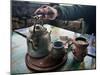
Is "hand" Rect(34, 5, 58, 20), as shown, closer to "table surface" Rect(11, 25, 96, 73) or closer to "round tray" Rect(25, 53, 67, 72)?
"table surface" Rect(11, 25, 96, 73)

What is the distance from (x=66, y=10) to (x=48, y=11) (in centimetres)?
20

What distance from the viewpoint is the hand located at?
1835 millimetres

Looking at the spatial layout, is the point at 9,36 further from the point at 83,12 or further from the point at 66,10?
the point at 83,12

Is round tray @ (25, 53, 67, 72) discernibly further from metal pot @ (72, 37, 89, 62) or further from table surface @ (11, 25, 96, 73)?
metal pot @ (72, 37, 89, 62)

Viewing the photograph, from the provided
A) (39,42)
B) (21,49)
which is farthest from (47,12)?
(21,49)

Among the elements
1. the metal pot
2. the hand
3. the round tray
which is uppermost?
the hand

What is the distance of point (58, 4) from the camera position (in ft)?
6.22

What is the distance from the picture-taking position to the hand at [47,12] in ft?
6.02

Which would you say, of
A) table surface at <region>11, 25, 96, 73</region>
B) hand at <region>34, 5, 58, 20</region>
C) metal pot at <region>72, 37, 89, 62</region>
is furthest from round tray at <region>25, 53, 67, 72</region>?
hand at <region>34, 5, 58, 20</region>

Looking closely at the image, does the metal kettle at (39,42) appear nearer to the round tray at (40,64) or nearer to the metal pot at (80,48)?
the round tray at (40,64)

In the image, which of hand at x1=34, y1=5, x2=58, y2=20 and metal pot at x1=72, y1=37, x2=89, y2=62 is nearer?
hand at x1=34, y1=5, x2=58, y2=20

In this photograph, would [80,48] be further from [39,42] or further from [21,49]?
[21,49]

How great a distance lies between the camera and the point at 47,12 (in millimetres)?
1860

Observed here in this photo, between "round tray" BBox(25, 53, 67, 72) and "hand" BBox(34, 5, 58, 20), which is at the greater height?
"hand" BBox(34, 5, 58, 20)
